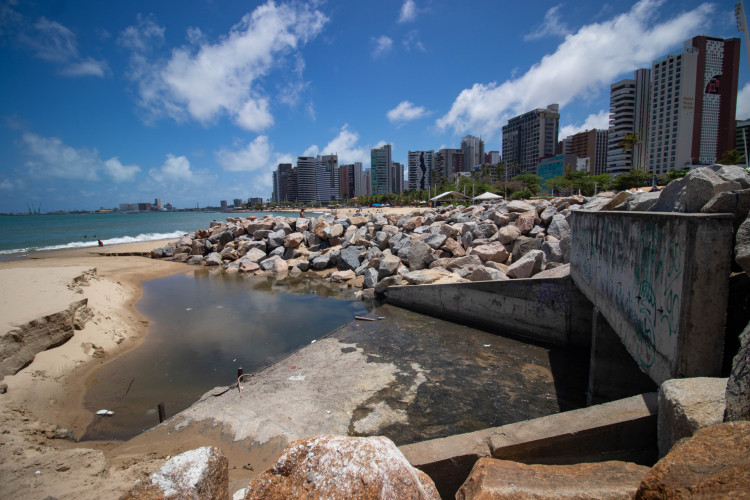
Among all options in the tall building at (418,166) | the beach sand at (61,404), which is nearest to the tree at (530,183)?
the beach sand at (61,404)

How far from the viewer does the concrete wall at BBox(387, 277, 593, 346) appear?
7.26 m

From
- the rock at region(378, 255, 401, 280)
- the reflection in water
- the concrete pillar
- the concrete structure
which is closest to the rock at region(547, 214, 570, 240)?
the rock at region(378, 255, 401, 280)

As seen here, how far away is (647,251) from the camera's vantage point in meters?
3.73

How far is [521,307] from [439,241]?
17.8 feet

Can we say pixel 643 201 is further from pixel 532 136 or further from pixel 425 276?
pixel 532 136

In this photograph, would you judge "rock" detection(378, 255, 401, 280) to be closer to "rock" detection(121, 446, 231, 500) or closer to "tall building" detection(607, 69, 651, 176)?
"rock" detection(121, 446, 231, 500)

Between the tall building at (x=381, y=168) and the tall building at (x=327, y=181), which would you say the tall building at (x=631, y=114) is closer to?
the tall building at (x=381, y=168)

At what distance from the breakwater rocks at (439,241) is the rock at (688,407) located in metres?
0.98

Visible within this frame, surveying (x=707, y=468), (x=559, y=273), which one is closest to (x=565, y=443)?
(x=707, y=468)

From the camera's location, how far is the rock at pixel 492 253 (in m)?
11.3

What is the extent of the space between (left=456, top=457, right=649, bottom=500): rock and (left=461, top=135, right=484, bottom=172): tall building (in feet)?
463

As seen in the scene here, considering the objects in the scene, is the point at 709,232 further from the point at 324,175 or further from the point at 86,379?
the point at 324,175

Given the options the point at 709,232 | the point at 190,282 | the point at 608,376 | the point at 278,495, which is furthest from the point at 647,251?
the point at 190,282

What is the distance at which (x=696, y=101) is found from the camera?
2709 inches
